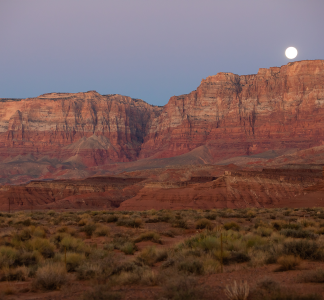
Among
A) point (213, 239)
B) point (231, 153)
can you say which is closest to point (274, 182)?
point (213, 239)

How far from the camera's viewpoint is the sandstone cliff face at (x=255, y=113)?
543 ft

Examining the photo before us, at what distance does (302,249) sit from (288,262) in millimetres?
1481

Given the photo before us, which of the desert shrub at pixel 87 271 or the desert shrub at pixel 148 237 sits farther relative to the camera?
the desert shrub at pixel 148 237

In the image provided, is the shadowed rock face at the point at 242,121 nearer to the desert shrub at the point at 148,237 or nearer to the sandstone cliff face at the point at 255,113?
the sandstone cliff face at the point at 255,113

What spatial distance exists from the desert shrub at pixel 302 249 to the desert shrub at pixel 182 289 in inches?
163

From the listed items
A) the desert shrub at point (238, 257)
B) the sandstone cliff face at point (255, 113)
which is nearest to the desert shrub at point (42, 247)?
the desert shrub at point (238, 257)

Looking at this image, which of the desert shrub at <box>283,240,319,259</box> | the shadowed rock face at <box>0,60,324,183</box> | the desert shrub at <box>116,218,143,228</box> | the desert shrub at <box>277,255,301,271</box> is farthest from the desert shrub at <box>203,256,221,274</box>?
the shadowed rock face at <box>0,60,324,183</box>

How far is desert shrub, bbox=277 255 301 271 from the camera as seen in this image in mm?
10109

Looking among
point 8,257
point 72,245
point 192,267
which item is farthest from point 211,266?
point 8,257

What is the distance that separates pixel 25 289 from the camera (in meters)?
9.21

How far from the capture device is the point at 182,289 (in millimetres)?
7816

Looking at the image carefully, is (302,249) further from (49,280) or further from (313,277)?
(49,280)

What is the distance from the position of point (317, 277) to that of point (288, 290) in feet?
4.07

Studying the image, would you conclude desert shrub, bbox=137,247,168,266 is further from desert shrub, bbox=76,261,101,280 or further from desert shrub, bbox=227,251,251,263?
desert shrub, bbox=227,251,251,263
